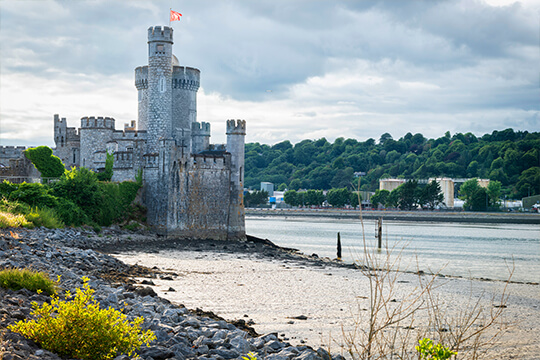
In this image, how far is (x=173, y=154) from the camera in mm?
37781

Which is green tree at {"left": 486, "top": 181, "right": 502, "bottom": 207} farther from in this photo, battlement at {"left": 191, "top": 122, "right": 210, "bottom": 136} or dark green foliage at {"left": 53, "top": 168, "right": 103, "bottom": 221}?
dark green foliage at {"left": 53, "top": 168, "right": 103, "bottom": 221}

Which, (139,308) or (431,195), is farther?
(431,195)

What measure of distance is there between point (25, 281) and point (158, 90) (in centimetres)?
3268

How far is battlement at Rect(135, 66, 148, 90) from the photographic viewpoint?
143ft

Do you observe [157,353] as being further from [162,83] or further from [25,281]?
[162,83]

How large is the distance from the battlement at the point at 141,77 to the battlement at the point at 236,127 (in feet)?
27.8

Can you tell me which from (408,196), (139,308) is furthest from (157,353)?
(408,196)

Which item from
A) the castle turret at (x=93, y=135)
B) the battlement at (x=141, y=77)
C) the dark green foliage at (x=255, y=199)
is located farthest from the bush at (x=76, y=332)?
the dark green foliage at (x=255, y=199)

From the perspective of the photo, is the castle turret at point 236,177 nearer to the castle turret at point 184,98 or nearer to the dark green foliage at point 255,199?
the castle turret at point 184,98

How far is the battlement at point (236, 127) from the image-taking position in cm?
3981

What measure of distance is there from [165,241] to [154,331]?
2667 centimetres

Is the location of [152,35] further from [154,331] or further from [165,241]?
[154,331]

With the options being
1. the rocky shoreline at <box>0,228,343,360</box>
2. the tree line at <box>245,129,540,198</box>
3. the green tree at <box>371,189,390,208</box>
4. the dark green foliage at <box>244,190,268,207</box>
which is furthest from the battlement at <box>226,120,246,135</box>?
the dark green foliage at <box>244,190,268,207</box>

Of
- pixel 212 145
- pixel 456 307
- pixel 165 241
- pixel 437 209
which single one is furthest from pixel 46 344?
pixel 437 209
